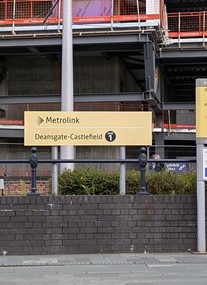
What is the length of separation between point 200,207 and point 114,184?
1951mm

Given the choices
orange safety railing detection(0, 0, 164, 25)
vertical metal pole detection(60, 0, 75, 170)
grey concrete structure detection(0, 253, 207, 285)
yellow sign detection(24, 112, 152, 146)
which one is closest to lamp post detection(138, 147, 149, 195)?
yellow sign detection(24, 112, 152, 146)

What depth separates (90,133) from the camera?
1154cm

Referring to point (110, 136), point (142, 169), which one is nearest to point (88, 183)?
point (110, 136)

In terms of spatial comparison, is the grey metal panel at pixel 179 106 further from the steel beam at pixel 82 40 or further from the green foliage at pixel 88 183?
the green foliage at pixel 88 183

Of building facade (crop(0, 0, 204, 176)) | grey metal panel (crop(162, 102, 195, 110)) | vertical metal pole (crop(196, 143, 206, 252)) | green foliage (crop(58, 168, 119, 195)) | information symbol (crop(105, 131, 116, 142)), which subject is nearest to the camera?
vertical metal pole (crop(196, 143, 206, 252))

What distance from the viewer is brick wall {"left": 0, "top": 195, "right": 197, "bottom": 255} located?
35.3 feet

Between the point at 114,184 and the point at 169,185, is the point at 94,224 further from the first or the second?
the point at 169,185

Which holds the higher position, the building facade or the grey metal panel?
the building facade

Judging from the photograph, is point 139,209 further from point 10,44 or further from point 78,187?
point 10,44

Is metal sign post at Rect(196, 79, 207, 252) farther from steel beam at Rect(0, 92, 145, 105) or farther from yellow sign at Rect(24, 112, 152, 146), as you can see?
steel beam at Rect(0, 92, 145, 105)

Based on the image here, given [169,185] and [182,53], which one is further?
[182,53]

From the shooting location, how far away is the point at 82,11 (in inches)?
928

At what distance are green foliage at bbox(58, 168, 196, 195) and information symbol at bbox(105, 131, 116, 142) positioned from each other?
0.79 metres

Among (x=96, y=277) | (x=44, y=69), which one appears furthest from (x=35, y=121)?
(x=44, y=69)
